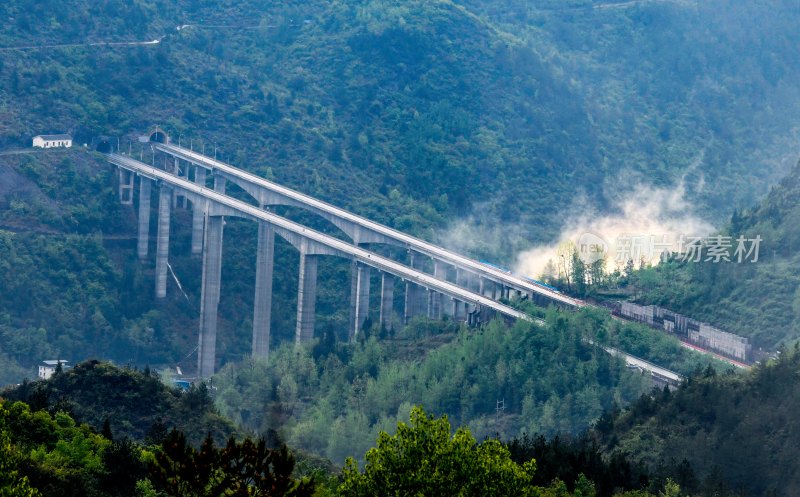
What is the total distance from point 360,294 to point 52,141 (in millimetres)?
34467

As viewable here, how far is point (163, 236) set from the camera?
140125 mm

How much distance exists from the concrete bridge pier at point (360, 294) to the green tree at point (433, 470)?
70833 mm

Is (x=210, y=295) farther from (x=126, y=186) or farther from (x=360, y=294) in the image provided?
(x=126, y=186)

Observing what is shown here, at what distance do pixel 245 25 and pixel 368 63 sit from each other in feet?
49.5

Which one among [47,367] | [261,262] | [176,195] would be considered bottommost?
[47,367]

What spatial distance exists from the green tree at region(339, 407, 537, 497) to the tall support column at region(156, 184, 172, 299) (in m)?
88.0

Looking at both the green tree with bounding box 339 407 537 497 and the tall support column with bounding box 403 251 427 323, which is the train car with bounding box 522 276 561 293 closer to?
the tall support column with bounding box 403 251 427 323

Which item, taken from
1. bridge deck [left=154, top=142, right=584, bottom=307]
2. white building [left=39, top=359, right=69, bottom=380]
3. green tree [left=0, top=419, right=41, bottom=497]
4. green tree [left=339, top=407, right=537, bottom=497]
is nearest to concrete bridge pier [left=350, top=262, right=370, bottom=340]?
bridge deck [left=154, top=142, right=584, bottom=307]

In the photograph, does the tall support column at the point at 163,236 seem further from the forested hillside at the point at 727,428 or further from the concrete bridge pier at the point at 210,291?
the forested hillside at the point at 727,428

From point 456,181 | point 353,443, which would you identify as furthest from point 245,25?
point 353,443

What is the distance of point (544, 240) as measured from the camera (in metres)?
154

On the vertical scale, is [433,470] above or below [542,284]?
above

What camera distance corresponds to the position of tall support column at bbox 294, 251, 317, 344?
410ft

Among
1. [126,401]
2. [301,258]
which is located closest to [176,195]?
[301,258]
